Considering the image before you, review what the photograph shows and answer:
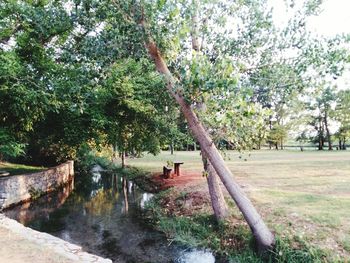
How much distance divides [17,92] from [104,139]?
7019mm

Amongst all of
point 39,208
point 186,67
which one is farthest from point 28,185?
point 186,67

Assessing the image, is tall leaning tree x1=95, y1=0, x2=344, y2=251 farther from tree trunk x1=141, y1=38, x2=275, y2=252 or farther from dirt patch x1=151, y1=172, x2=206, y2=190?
dirt patch x1=151, y1=172, x2=206, y2=190

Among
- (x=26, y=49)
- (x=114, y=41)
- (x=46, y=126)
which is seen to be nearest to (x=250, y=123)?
(x=114, y=41)

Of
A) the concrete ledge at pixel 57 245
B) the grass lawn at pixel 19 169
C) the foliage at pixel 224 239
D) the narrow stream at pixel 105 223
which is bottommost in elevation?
the narrow stream at pixel 105 223

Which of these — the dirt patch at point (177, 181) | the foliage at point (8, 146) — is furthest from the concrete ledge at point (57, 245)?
the dirt patch at point (177, 181)

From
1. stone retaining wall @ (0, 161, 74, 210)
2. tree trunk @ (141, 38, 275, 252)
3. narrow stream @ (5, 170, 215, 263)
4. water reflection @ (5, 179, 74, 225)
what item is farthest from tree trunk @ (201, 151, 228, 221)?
stone retaining wall @ (0, 161, 74, 210)

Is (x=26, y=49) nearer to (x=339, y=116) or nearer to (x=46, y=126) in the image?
(x=46, y=126)

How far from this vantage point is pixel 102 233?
1069 centimetres

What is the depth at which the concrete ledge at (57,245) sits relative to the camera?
6211 mm

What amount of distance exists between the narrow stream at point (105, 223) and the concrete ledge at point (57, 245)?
1.74m

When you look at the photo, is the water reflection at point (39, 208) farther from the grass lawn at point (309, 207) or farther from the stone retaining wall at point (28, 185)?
the grass lawn at point (309, 207)

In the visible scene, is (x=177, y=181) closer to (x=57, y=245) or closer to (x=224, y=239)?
(x=224, y=239)

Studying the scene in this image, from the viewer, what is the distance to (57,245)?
273 inches

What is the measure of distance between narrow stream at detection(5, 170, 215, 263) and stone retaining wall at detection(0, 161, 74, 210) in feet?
1.66
